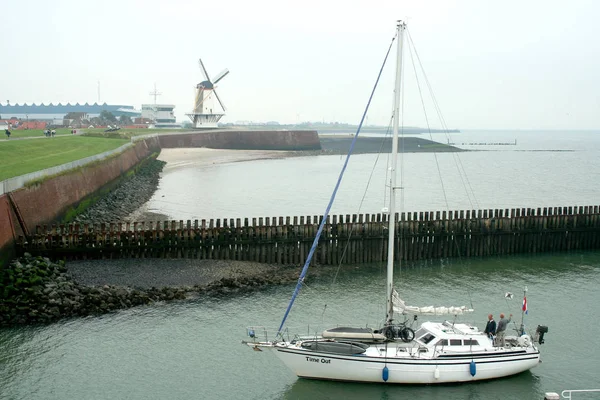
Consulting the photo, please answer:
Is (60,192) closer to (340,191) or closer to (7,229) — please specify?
(7,229)

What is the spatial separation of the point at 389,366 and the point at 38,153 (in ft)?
146

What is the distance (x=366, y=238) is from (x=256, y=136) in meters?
104

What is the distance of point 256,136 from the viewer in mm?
139375

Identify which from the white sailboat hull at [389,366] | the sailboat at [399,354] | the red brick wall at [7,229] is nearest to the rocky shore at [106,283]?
the red brick wall at [7,229]

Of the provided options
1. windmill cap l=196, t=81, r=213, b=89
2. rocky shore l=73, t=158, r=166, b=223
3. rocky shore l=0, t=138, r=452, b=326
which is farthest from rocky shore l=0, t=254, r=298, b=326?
windmill cap l=196, t=81, r=213, b=89

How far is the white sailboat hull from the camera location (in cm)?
2111

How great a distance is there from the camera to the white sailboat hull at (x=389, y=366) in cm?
2111

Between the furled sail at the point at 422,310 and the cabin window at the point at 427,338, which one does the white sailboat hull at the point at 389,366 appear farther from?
the furled sail at the point at 422,310

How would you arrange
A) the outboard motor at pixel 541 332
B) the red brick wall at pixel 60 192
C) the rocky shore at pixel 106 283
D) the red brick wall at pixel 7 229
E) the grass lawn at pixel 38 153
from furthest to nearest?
the grass lawn at pixel 38 153
the red brick wall at pixel 60 192
the red brick wall at pixel 7 229
the rocky shore at pixel 106 283
the outboard motor at pixel 541 332

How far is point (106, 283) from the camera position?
2984cm

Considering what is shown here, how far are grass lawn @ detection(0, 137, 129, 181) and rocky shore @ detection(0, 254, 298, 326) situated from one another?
31.8ft

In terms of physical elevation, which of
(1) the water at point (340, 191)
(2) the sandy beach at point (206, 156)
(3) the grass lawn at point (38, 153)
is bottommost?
(1) the water at point (340, 191)

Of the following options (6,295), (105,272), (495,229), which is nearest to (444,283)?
(495,229)

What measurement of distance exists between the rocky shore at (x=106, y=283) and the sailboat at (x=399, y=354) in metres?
8.95
